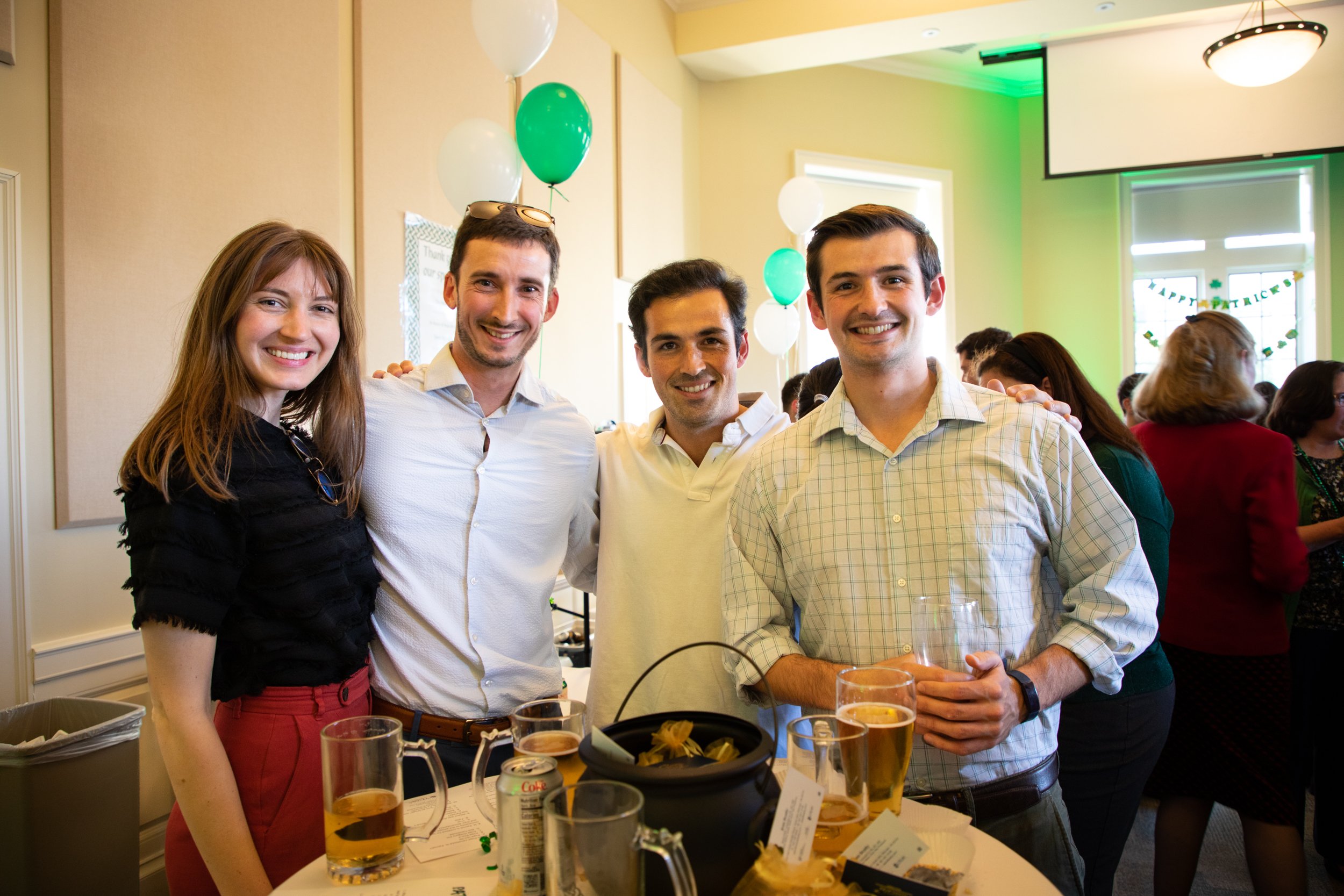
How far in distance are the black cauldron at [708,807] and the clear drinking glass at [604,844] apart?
3 centimetres

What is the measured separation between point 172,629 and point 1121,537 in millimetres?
1600

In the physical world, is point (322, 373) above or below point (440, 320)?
below

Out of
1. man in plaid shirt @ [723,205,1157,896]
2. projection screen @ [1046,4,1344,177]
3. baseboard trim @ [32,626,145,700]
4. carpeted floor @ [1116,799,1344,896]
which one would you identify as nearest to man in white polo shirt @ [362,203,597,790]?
man in plaid shirt @ [723,205,1157,896]

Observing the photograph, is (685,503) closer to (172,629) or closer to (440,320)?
(172,629)

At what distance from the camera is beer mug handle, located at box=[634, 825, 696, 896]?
792mm

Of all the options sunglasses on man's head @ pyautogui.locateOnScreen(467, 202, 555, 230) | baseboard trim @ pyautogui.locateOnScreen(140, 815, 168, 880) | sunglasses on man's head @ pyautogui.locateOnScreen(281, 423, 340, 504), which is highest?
sunglasses on man's head @ pyautogui.locateOnScreen(467, 202, 555, 230)

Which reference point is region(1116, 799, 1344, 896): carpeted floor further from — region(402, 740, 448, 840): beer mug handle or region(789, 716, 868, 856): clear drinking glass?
region(402, 740, 448, 840): beer mug handle

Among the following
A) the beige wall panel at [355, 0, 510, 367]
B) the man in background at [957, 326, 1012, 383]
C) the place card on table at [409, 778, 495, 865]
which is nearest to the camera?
the place card on table at [409, 778, 495, 865]

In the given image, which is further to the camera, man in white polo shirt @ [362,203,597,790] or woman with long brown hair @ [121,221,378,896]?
man in white polo shirt @ [362,203,597,790]

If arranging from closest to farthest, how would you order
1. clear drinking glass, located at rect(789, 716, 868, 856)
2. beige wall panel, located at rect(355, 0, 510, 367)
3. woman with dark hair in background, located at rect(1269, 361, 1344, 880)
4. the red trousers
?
clear drinking glass, located at rect(789, 716, 868, 856) < the red trousers < woman with dark hair in background, located at rect(1269, 361, 1344, 880) < beige wall panel, located at rect(355, 0, 510, 367)

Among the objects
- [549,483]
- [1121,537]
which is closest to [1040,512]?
[1121,537]

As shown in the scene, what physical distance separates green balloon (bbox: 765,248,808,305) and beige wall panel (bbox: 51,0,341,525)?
8.85ft

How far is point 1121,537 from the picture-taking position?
1491 millimetres

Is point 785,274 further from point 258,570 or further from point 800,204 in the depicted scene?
point 258,570
